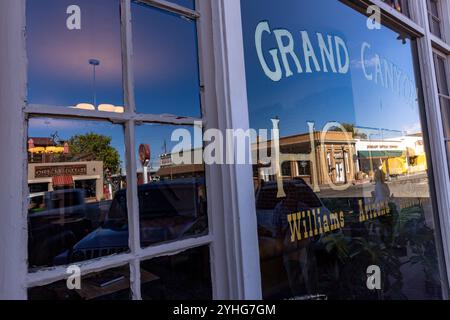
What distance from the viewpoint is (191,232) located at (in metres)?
0.96

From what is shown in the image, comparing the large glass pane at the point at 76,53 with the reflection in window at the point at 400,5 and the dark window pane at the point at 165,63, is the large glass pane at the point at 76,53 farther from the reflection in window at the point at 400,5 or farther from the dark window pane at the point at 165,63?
the reflection in window at the point at 400,5

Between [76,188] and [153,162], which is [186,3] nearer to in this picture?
[153,162]

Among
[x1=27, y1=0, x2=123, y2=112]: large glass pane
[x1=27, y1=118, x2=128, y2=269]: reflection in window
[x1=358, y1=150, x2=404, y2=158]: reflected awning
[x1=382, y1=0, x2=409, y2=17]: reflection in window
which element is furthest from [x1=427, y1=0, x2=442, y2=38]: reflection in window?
[x1=27, y1=118, x2=128, y2=269]: reflection in window

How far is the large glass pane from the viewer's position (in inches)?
31.2

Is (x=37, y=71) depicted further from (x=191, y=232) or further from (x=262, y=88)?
(x=262, y=88)

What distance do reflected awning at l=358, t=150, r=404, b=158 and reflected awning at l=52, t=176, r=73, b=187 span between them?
7.39ft

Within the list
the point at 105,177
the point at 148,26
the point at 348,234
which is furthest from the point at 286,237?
the point at 148,26

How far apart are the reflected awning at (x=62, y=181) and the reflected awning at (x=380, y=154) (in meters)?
2.25

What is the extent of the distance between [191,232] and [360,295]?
1.35 m

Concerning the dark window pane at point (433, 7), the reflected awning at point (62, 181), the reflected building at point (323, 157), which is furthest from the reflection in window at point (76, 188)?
the dark window pane at point (433, 7)

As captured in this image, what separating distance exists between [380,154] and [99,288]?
8.07ft

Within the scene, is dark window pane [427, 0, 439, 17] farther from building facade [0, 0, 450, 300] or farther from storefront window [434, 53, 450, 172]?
building facade [0, 0, 450, 300]

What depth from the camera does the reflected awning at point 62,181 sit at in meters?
0.77

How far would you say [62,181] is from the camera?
0.80m
